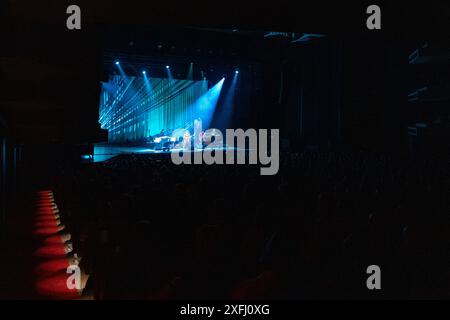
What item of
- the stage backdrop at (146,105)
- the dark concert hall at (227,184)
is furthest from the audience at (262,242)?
the stage backdrop at (146,105)

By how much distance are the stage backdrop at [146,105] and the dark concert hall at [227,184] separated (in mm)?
7652

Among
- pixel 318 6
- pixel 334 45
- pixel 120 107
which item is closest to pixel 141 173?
pixel 318 6

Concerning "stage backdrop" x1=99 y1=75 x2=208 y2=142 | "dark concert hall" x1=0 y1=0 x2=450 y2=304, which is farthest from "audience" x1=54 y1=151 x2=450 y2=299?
"stage backdrop" x1=99 y1=75 x2=208 y2=142

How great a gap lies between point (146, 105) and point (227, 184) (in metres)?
23.7

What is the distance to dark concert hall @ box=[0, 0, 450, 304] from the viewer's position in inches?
123

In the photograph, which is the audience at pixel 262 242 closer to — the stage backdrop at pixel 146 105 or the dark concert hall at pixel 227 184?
the dark concert hall at pixel 227 184

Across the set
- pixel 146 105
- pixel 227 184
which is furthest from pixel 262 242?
pixel 146 105

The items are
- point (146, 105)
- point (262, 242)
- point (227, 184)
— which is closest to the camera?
point (262, 242)

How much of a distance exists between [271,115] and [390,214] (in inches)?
775

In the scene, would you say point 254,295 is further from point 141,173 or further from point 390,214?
point 141,173

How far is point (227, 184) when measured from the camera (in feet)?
22.9

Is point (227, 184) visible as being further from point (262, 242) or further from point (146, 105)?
point (146, 105)

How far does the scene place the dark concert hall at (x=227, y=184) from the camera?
3127mm

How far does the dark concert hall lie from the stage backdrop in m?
7.65
